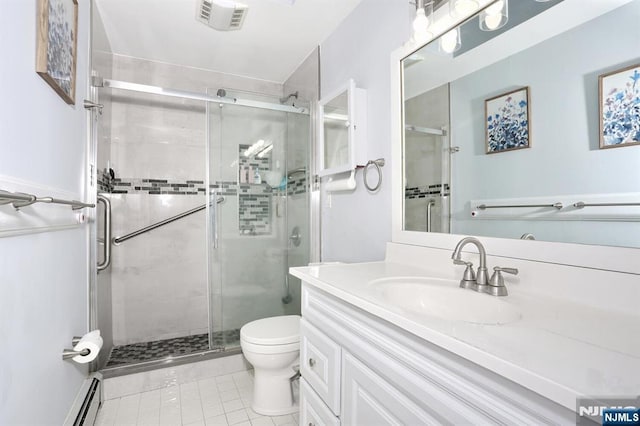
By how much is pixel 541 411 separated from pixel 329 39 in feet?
7.66

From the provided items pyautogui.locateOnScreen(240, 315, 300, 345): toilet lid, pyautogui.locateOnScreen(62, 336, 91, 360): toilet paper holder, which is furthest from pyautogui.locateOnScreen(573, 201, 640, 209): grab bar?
pyautogui.locateOnScreen(62, 336, 91, 360): toilet paper holder

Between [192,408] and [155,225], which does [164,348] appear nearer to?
[192,408]

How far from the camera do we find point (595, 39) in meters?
0.87

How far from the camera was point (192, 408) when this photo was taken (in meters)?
1.77

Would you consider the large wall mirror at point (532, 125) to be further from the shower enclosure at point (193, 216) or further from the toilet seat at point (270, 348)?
the shower enclosure at point (193, 216)

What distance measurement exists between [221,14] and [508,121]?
175cm

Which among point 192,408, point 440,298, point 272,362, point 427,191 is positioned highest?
point 427,191

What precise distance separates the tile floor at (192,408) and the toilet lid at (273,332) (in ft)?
1.36

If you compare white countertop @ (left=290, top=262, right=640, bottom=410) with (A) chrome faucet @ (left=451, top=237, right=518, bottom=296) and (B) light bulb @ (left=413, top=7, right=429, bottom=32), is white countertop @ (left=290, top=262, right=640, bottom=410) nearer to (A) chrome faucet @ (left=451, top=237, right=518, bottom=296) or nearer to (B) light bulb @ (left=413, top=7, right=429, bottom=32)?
(A) chrome faucet @ (left=451, top=237, right=518, bottom=296)

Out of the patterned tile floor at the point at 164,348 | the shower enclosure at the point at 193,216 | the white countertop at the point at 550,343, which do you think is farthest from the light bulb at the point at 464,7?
the patterned tile floor at the point at 164,348

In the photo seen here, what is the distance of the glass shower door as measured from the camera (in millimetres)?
2170

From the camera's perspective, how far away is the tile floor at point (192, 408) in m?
1.66

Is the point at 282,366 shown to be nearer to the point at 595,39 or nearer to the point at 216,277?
the point at 216,277

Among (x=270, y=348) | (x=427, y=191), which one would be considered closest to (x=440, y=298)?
(x=427, y=191)
